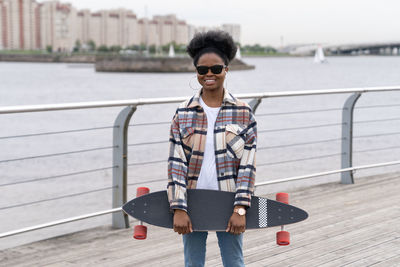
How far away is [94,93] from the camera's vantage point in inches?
1769

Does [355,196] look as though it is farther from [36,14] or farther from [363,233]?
[36,14]

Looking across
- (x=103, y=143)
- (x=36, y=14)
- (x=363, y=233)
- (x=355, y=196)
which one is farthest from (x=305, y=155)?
(x=36, y=14)

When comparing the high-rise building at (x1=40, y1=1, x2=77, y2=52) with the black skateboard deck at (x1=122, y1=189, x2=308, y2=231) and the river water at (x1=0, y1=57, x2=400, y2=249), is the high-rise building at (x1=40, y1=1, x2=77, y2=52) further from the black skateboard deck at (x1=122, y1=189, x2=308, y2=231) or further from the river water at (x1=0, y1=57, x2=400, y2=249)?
the black skateboard deck at (x1=122, y1=189, x2=308, y2=231)

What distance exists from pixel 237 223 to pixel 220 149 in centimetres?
27

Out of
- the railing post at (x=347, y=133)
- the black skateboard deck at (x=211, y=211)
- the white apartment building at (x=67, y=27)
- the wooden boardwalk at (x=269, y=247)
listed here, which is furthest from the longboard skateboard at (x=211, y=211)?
the white apartment building at (x=67, y=27)

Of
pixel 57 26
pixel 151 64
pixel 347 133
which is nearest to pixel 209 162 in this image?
pixel 347 133

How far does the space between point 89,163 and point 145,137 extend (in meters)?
Result: 5.31

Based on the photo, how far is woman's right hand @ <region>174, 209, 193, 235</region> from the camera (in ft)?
7.13

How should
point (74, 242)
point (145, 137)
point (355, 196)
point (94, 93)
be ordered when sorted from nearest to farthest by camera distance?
1. point (74, 242)
2. point (355, 196)
3. point (145, 137)
4. point (94, 93)

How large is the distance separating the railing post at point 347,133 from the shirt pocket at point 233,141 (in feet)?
11.7

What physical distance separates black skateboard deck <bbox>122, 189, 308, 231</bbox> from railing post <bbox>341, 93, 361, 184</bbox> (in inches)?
137

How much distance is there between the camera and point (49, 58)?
125938 millimetres

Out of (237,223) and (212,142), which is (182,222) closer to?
(237,223)

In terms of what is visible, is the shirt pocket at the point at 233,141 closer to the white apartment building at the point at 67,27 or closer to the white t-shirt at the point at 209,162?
the white t-shirt at the point at 209,162
